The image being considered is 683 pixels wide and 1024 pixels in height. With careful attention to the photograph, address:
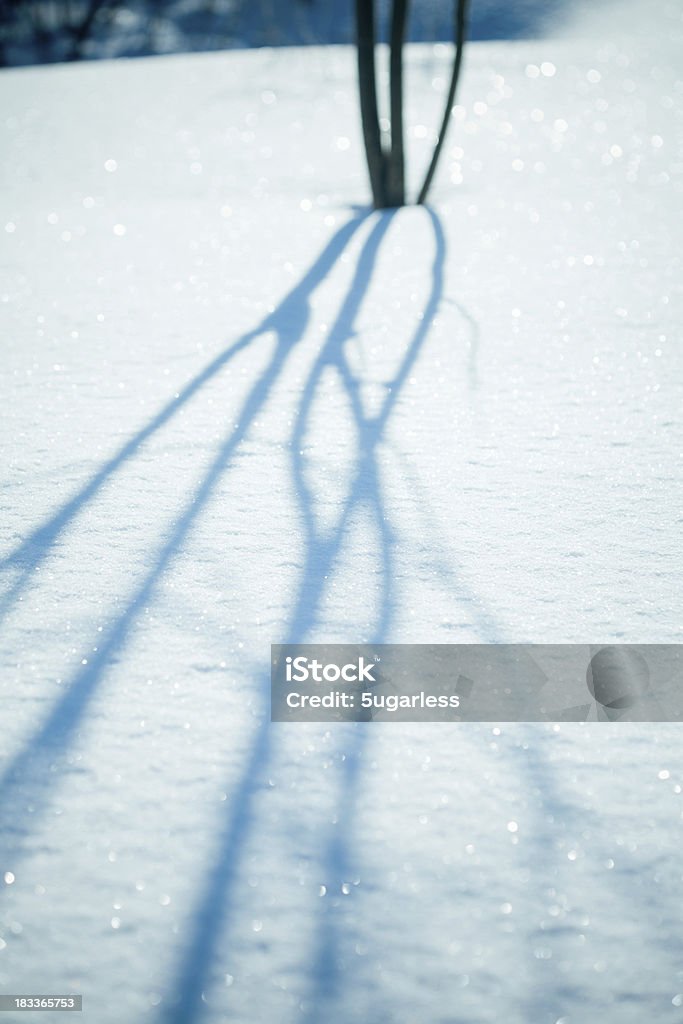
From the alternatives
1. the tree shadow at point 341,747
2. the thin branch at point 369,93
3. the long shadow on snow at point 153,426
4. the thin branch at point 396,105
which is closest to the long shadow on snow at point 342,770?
the tree shadow at point 341,747

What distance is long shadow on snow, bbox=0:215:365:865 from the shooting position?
164 cm

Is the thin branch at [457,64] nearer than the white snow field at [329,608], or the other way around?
the white snow field at [329,608]

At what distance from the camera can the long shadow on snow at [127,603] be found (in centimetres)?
164

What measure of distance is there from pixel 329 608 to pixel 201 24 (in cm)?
2827

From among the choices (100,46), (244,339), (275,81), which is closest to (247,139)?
(275,81)

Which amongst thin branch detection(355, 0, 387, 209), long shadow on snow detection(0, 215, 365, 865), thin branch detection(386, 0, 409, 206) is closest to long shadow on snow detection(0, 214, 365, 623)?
long shadow on snow detection(0, 215, 365, 865)

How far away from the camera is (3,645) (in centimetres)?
205

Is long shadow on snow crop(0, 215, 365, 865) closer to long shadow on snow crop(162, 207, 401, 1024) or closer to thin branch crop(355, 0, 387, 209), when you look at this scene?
long shadow on snow crop(162, 207, 401, 1024)

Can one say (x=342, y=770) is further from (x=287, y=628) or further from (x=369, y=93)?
(x=369, y=93)

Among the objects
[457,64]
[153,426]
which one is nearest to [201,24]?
[457,64]

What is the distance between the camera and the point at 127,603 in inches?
86.5

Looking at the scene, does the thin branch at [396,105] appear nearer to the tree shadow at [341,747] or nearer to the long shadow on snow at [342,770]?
the tree shadow at [341,747]

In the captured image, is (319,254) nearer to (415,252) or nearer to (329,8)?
(415,252)

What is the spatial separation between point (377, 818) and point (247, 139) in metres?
9.86
